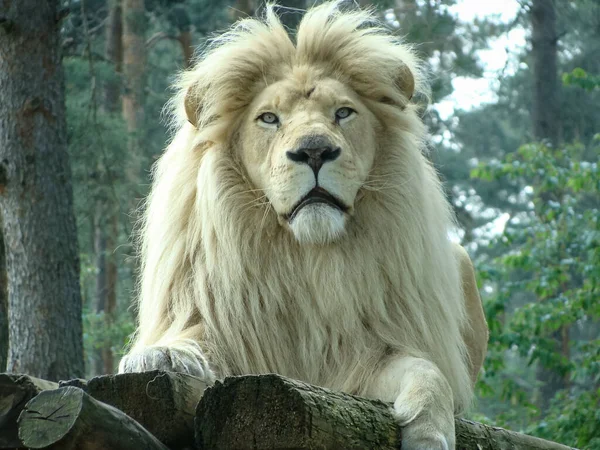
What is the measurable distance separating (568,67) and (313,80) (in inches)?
806

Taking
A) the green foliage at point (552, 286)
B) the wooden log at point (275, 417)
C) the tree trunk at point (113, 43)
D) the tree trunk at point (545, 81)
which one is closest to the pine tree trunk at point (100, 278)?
the tree trunk at point (113, 43)

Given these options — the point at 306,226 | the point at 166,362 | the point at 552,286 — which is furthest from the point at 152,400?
the point at 552,286

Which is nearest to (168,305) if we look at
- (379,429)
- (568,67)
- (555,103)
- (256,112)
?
(256,112)

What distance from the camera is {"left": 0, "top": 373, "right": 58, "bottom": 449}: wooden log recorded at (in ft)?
8.66

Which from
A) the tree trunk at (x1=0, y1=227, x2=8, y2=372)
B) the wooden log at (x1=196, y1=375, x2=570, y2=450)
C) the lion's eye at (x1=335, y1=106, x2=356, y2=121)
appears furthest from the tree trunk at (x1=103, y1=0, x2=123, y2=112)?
the wooden log at (x1=196, y1=375, x2=570, y2=450)

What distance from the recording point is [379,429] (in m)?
2.85

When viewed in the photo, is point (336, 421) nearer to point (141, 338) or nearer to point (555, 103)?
point (141, 338)

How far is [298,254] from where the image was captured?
398cm

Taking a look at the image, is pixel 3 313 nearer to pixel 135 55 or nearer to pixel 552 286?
pixel 552 286

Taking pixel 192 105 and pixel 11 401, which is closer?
pixel 11 401

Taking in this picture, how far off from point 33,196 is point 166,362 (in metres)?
3.00

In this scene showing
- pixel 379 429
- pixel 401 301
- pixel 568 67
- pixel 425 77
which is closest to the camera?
pixel 379 429

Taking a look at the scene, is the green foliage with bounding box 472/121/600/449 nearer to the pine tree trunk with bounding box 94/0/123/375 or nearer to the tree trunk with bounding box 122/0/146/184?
the pine tree trunk with bounding box 94/0/123/375

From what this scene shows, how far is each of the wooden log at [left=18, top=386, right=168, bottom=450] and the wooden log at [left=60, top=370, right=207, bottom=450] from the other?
30cm
